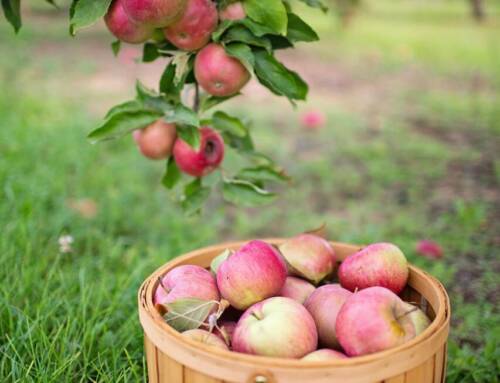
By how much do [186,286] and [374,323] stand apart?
15.0 inches

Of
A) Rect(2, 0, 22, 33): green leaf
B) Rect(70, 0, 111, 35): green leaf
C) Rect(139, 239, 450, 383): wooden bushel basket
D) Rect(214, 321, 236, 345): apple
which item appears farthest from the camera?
Rect(2, 0, 22, 33): green leaf

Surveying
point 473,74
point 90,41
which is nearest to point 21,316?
point 473,74

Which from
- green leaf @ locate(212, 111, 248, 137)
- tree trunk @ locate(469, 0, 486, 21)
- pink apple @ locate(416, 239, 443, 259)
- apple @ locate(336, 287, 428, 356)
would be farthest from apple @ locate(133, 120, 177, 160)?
tree trunk @ locate(469, 0, 486, 21)

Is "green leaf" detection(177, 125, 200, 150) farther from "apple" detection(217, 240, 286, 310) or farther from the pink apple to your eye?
the pink apple

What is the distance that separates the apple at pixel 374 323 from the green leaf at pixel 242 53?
552 millimetres

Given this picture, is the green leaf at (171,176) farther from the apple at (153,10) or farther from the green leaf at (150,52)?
the apple at (153,10)

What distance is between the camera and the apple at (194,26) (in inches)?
55.4

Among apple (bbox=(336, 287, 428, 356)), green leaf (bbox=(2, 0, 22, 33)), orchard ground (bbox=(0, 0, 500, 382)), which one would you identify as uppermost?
green leaf (bbox=(2, 0, 22, 33))

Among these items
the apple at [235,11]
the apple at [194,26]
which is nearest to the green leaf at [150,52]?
the apple at [194,26]

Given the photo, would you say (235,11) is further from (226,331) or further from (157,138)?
(226,331)

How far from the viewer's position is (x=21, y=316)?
1.70m

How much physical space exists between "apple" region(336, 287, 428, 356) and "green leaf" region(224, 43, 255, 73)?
0.55 meters

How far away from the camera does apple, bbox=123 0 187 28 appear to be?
1.32m

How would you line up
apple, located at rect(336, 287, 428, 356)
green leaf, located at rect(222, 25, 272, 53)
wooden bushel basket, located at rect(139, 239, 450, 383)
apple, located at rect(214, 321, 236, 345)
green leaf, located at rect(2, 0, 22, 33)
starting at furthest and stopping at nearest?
green leaf, located at rect(2, 0, 22, 33) < green leaf, located at rect(222, 25, 272, 53) < apple, located at rect(214, 321, 236, 345) < apple, located at rect(336, 287, 428, 356) < wooden bushel basket, located at rect(139, 239, 450, 383)
